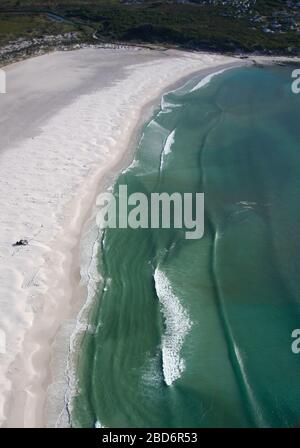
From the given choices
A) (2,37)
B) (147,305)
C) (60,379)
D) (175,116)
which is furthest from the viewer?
(2,37)

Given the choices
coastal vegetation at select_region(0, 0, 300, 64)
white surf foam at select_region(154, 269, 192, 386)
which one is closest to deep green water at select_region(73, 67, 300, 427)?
white surf foam at select_region(154, 269, 192, 386)

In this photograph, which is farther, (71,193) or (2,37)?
(2,37)

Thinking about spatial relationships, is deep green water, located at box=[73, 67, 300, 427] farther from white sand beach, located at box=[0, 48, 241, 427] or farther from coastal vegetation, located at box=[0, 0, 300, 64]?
coastal vegetation, located at box=[0, 0, 300, 64]

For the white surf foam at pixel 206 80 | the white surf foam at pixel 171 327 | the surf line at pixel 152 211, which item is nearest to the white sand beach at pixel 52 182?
the surf line at pixel 152 211

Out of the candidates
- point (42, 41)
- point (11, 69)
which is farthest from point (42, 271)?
point (42, 41)

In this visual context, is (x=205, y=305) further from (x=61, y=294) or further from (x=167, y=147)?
(x=167, y=147)

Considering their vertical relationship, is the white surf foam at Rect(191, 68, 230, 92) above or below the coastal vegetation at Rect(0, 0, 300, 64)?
below
